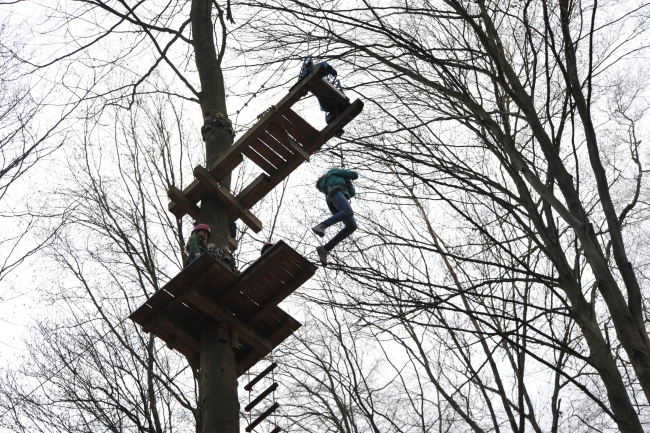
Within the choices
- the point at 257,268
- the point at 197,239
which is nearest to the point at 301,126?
the point at 197,239

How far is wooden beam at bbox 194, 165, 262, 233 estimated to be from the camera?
5488 millimetres

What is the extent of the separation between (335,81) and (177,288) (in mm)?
2396

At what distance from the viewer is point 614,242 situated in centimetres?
417

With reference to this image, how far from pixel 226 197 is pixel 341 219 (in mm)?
1137

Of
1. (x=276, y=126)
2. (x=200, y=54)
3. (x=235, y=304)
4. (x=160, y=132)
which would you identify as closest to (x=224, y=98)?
(x=200, y=54)

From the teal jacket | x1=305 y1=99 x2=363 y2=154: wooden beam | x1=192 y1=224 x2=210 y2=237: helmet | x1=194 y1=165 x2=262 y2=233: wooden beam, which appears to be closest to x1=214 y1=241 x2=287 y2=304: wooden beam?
x1=192 y1=224 x2=210 y2=237: helmet

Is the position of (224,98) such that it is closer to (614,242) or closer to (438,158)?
(438,158)

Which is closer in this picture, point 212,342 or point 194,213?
point 212,342

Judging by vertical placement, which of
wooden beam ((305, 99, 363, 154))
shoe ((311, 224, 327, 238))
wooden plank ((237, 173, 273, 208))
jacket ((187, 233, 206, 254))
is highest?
wooden beam ((305, 99, 363, 154))

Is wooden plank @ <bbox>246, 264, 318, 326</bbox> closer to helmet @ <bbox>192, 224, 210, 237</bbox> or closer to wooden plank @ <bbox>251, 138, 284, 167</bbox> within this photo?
helmet @ <bbox>192, 224, 210, 237</bbox>

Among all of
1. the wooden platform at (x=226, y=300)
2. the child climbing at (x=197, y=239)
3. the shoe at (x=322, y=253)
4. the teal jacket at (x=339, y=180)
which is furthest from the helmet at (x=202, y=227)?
the teal jacket at (x=339, y=180)

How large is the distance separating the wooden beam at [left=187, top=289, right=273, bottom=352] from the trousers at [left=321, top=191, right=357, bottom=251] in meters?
1.06

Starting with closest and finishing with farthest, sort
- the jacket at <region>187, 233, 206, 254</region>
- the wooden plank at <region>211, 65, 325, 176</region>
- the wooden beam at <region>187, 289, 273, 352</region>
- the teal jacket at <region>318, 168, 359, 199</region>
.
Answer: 1. the wooden beam at <region>187, 289, 273, 352</region>
2. the jacket at <region>187, 233, 206, 254</region>
3. the wooden plank at <region>211, 65, 325, 176</region>
4. the teal jacket at <region>318, 168, 359, 199</region>

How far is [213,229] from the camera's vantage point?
5531mm
